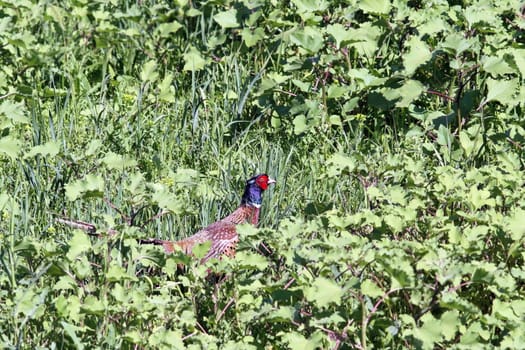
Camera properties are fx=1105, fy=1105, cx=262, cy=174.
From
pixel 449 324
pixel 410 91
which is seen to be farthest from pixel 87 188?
pixel 410 91

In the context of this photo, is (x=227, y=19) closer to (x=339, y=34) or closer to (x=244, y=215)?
(x=339, y=34)

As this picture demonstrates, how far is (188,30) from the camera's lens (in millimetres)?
7180

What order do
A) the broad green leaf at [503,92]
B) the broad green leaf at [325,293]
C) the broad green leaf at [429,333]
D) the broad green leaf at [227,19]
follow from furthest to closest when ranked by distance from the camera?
the broad green leaf at [227,19] → the broad green leaf at [503,92] → the broad green leaf at [325,293] → the broad green leaf at [429,333]

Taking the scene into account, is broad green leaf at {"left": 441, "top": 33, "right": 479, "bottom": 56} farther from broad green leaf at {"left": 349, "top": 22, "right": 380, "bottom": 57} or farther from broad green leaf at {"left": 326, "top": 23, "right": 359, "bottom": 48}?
broad green leaf at {"left": 349, "top": 22, "right": 380, "bottom": 57}

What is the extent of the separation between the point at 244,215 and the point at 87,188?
4.53 ft

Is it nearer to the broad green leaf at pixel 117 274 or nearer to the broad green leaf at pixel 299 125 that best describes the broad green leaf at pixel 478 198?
the broad green leaf at pixel 117 274

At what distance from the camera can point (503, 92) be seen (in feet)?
18.3

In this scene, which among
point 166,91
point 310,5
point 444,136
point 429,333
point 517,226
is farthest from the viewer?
point 310,5

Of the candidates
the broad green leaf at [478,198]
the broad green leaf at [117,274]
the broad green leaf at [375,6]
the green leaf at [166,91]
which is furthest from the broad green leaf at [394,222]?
the green leaf at [166,91]

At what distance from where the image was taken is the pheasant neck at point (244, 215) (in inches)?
216

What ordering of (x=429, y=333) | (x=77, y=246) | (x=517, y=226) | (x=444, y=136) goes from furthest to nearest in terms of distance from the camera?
(x=444, y=136) < (x=517, y=226) < (x=77, y=246) < (x=429, y=333)

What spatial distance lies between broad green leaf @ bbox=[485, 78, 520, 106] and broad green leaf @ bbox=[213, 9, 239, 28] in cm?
180

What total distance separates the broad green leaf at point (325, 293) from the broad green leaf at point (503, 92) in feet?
7.14

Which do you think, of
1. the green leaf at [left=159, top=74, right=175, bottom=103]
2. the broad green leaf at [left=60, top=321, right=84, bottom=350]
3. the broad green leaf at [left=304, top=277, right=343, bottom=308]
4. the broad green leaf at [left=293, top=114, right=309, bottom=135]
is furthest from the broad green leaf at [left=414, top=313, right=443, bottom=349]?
the green leaf at [left=159, top=74, right=175, bottom=103]
